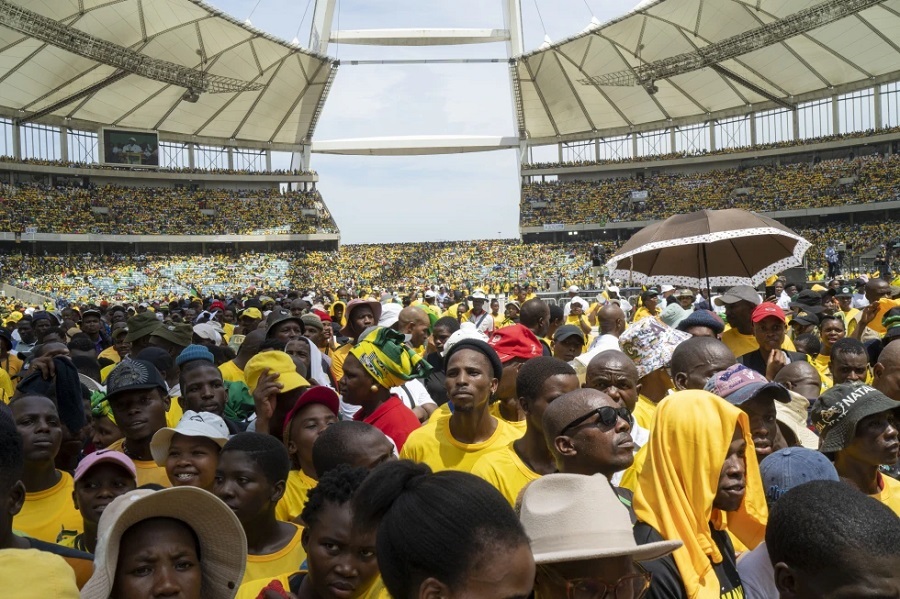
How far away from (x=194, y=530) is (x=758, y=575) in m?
1.91

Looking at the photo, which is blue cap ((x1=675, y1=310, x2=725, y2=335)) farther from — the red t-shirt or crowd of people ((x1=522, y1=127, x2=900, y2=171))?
crowd of people ((x1=522, y1=127, x2=900, y2=171))

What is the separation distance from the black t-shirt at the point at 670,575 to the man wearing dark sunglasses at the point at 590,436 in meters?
0.39

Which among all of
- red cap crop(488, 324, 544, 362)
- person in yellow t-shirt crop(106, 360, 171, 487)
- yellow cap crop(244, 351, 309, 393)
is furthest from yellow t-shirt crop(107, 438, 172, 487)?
red cap crop(488, 324, 544, 362)

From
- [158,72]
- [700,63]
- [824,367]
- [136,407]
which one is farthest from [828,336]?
[158,72]

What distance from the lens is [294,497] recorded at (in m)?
4.22

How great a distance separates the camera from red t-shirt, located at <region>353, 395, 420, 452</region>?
4938mm

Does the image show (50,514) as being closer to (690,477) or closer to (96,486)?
(96,486)

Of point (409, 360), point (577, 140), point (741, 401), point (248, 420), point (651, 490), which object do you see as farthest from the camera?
point (577, 140)

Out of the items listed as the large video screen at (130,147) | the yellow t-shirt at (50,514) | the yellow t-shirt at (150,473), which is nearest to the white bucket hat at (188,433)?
the yellow t-shirt at (150,473)

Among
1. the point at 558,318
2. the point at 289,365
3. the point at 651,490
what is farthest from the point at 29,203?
the point at 651,490

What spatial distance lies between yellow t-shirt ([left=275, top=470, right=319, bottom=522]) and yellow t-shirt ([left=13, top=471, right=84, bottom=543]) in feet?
3.11

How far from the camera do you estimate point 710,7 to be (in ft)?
134

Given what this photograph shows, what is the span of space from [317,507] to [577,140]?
57.2m

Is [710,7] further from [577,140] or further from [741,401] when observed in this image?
[741,401]
